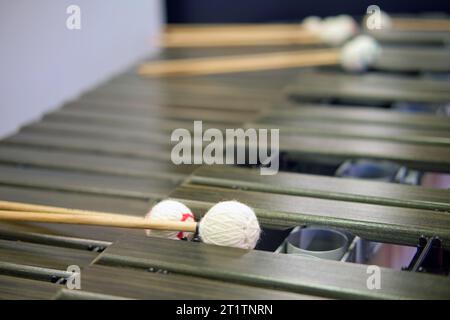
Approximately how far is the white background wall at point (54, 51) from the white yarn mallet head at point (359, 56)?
1.35 m

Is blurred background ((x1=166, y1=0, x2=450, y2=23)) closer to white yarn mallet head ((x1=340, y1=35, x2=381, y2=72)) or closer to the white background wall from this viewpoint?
the white background wall

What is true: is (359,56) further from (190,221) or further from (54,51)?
(190,221)

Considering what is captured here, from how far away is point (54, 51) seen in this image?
370cm

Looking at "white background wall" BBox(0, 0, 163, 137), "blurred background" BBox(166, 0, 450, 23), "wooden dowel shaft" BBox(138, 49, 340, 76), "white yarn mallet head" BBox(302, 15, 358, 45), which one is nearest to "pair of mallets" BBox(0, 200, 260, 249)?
"white background wall" BBox(0, 0, 163, 137)

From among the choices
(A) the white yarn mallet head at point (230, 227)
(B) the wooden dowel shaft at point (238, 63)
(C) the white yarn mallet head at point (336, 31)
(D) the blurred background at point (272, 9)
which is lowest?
(A) the white yarn mallet head at point (230, 227)

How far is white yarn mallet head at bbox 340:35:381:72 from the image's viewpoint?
147 inches

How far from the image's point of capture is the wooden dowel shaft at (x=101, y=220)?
1922 mm

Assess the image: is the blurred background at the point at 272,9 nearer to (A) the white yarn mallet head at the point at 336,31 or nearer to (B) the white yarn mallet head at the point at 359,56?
(A) the white yarn mallet head at the point at 336,31

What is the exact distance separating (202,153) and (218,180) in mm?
372

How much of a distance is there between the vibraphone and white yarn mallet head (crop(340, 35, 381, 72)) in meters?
0.07

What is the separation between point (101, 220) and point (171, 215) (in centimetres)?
19

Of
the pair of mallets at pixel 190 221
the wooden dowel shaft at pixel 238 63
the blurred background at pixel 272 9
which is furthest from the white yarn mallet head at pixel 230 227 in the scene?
the blurred background at pixel 272 9

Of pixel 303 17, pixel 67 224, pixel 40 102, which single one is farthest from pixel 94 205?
pixel 303 17

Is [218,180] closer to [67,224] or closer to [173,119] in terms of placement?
[67,224]
